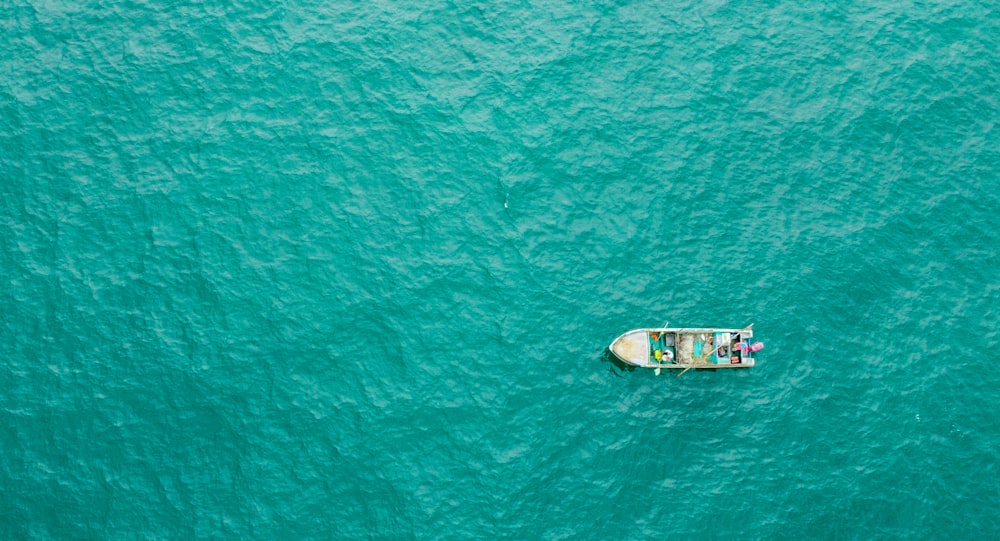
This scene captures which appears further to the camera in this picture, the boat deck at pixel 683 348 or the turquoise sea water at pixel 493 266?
the boat deck at pixel 683 348

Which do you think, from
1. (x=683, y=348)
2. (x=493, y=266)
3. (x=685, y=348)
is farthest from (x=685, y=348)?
(x=493, y=266)

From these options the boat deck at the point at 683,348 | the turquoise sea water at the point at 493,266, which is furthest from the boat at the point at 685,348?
the turquoise sea water at the point at 493,266

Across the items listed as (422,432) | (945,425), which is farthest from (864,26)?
(422,432)

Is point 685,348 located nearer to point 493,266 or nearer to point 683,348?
point 683,348

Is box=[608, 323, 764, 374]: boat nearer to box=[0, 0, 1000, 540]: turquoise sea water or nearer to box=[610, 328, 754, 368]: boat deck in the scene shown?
box=[610, 328, 754, 368]: boat deck

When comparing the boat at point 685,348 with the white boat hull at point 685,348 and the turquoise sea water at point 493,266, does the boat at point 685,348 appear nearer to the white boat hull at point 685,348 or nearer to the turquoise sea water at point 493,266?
the white boat hull at point 685,348

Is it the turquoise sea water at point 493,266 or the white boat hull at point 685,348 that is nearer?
the turquoise sea water at point 493,266
